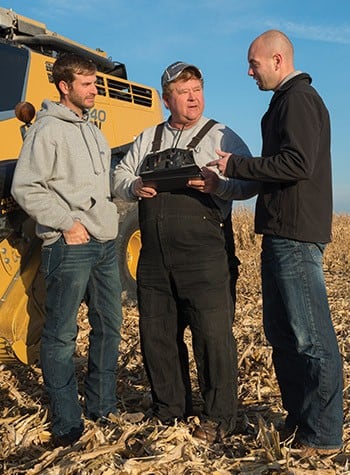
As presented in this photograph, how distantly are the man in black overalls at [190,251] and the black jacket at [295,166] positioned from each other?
0.34 m

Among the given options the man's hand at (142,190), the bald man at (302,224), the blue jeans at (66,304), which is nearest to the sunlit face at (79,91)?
the man's hand at (142,190)

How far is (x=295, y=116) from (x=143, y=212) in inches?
40.6

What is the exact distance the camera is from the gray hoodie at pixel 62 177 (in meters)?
3.14

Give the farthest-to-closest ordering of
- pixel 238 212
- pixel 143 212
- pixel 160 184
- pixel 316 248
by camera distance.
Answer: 1. pixel 238 212
2. pixel 143 212
3. pixel 160 184
4. pixel 316 248

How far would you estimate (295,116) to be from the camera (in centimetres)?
277

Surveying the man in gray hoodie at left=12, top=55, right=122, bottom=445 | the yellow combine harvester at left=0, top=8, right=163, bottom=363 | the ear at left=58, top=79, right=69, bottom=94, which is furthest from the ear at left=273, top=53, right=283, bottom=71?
the yellow combine harvester at left=0, top=8, right=163, bottom=363

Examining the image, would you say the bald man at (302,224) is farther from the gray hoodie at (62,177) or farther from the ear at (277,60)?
the gray hoodie at (62,177)

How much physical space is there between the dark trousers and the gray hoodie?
280mm

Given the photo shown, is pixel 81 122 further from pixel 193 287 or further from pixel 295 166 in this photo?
pixel 295 166

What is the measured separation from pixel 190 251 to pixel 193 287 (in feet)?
0.64

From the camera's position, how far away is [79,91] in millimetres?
3312

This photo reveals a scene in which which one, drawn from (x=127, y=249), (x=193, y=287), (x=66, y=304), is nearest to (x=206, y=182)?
(x=193, y=287)

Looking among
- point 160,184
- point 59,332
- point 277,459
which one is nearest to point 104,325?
point 59,332

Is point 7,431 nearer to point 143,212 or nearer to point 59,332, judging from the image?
point 59,332
